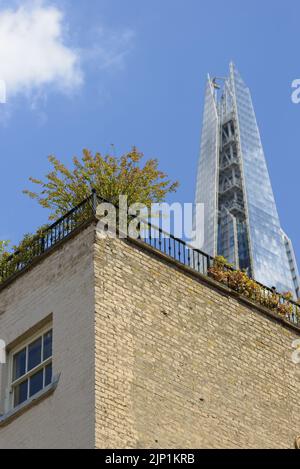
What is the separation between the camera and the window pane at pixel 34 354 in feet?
61.6

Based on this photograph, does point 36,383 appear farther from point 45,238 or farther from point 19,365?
point 45,238

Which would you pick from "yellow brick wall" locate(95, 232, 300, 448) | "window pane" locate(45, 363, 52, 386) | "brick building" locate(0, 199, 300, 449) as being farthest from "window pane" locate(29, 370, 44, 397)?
"yellow brick wall" locate(95, 232, 300, 448)

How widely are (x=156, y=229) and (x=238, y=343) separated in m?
2.79

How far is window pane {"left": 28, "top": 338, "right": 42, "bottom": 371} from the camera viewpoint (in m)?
18.8

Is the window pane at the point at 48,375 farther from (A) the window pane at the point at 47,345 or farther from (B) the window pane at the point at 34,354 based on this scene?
(B) the window pane at the point at 34,354

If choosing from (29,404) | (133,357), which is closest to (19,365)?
(29,404)

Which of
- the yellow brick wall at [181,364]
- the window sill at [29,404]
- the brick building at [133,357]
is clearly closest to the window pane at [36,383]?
the brick building at [133,357]

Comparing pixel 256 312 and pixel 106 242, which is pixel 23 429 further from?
pixel 256 312

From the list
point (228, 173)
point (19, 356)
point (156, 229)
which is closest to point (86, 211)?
point (156, 229)

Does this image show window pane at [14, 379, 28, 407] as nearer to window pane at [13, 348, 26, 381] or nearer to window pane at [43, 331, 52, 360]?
window pane at [13, 348, 26, 381]

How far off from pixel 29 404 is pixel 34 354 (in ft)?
4.77

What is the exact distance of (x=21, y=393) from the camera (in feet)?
61.4

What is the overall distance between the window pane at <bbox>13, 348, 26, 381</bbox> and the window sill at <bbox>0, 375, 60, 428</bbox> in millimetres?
1042

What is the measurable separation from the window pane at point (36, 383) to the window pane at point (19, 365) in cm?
38
